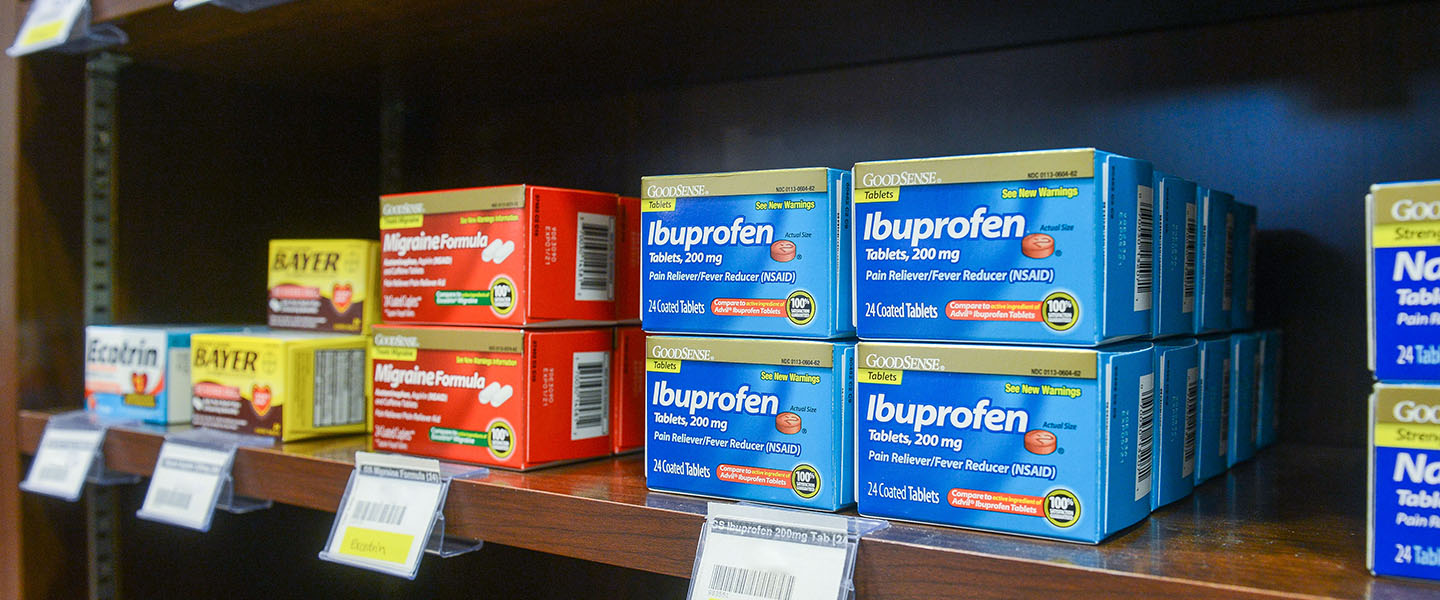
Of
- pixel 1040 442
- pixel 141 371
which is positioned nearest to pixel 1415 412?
pixel 1040 442

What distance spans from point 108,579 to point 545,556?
23.6 inches

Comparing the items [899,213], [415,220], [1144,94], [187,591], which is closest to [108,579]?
[187,591]

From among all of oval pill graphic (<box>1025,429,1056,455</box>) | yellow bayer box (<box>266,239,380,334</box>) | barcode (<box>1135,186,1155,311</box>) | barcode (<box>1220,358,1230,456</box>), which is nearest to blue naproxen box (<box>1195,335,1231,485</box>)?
barcode (<box>1220,358,1230,456</box>)

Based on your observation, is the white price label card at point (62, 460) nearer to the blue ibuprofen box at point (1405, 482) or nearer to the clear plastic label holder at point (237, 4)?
the clear plastic label holder at point (237, 4)

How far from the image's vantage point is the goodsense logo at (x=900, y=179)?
0.77 meters

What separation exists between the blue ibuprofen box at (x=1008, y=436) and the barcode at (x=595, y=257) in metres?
0.37

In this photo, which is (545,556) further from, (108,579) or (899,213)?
(899,213)

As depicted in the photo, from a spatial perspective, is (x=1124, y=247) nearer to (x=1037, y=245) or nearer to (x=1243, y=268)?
(x=1037, y=245)

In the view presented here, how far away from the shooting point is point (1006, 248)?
2.43 feet

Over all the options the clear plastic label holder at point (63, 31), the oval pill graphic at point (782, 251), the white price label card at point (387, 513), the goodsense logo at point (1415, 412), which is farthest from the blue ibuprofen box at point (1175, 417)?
the clear plastic label holder at point (63, 31)

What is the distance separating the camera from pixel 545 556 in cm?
156

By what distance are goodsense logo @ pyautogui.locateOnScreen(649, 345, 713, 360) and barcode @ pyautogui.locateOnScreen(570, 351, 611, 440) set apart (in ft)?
0.54

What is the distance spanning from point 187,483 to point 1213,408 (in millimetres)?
1113

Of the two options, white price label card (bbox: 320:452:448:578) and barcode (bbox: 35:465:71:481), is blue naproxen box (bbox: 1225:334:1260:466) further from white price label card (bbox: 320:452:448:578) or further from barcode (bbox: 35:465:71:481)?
barcode (bbox: 35:465:71:481)
